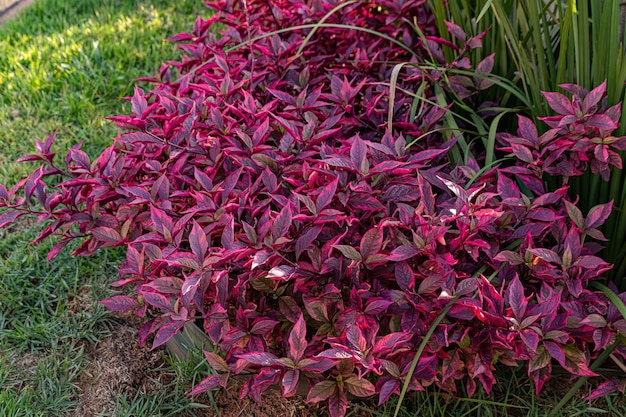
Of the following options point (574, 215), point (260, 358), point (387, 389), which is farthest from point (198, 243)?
point (574, 215)

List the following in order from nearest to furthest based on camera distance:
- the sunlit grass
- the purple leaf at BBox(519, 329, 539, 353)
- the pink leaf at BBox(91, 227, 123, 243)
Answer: the purple leaf at BBox(519, 329, 539, 353) → the pink leaf at BBox(91, 227, 123, 243) → the sunlit grass

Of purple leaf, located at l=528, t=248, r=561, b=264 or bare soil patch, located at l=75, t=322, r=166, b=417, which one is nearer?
purple leaf, located at l=528, t=248, r=561, b=264

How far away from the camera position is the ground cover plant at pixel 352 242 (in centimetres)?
147

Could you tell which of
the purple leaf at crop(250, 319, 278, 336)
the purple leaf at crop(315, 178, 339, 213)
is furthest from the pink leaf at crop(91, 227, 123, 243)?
the purple leaf at crop(315, 178, 339, 213)

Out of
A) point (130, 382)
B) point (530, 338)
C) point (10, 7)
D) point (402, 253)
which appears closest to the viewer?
point (530, 338)

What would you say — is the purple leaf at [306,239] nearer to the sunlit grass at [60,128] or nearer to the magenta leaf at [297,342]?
the magenta leaf at [297,342]

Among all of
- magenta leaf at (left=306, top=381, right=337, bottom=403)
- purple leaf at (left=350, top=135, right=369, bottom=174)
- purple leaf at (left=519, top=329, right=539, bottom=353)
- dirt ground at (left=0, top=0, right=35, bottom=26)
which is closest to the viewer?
purple leaf at (left=519, top=329, right=539, bottom=353)

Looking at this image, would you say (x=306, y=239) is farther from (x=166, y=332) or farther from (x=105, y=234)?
(x=105, y=234)

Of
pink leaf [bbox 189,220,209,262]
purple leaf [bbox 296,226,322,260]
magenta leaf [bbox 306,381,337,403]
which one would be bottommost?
magenta leaf [bbox 306,381,337,403]

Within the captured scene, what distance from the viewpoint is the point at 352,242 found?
1640 millimetres

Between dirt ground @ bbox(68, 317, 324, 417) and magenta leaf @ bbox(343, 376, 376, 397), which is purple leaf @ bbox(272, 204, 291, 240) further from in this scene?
dirt ground @ bbox(68, 317, 324, 417)

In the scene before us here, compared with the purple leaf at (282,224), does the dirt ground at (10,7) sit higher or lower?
higher

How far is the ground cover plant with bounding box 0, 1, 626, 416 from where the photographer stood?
147 centimetres

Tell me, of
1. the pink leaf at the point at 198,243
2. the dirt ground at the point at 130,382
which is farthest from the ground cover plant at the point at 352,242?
the dirt ground at the point at 130,382
